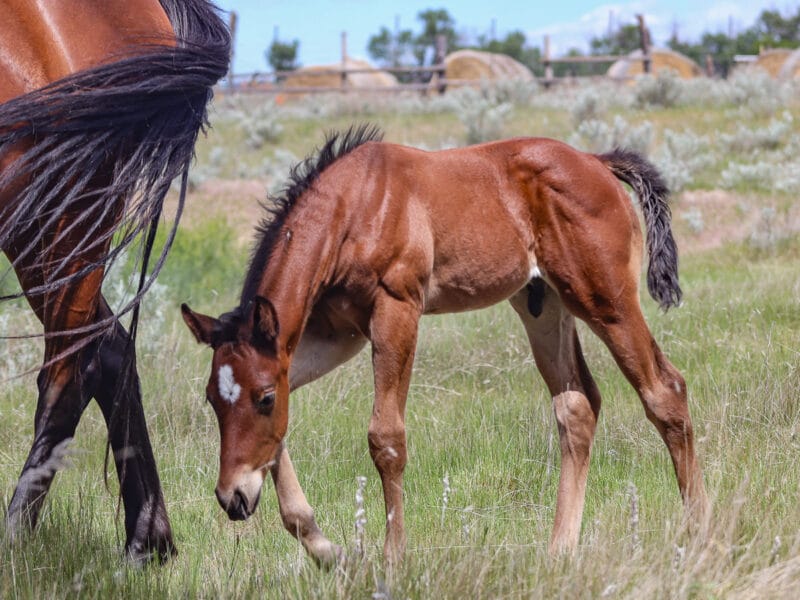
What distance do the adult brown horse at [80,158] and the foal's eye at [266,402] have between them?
561 millimetres

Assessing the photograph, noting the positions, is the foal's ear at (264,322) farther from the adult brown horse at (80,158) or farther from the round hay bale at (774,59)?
the round hay bale at (774,59)

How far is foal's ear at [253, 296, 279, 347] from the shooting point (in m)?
3.71

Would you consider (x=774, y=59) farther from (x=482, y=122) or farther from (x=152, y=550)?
(x=152, y=550)

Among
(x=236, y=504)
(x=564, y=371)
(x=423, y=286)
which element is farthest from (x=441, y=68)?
(x=236, y=504)

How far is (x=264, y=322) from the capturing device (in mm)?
3742

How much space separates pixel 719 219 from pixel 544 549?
980 cm

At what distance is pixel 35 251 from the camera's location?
12.7 ft

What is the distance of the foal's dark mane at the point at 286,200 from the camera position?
4066 mm

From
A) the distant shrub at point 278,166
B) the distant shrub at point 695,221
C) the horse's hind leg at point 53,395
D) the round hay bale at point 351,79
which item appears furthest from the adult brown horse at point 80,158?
the round hay bale at point 351,79

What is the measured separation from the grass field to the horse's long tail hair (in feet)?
3.21

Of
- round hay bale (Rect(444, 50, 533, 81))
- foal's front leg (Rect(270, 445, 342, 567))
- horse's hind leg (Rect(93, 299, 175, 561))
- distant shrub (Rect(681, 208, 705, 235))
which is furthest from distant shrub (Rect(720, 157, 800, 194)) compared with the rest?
round hay bale (Rect(444, 50, 533, 81))

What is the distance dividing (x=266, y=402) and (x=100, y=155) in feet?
3.56

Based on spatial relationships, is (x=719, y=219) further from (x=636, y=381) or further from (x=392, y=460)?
(x=392, y=460)

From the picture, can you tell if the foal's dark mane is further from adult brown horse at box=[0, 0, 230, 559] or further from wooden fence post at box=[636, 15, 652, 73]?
wooden fence post at box=[636, 15, 652, 73]
